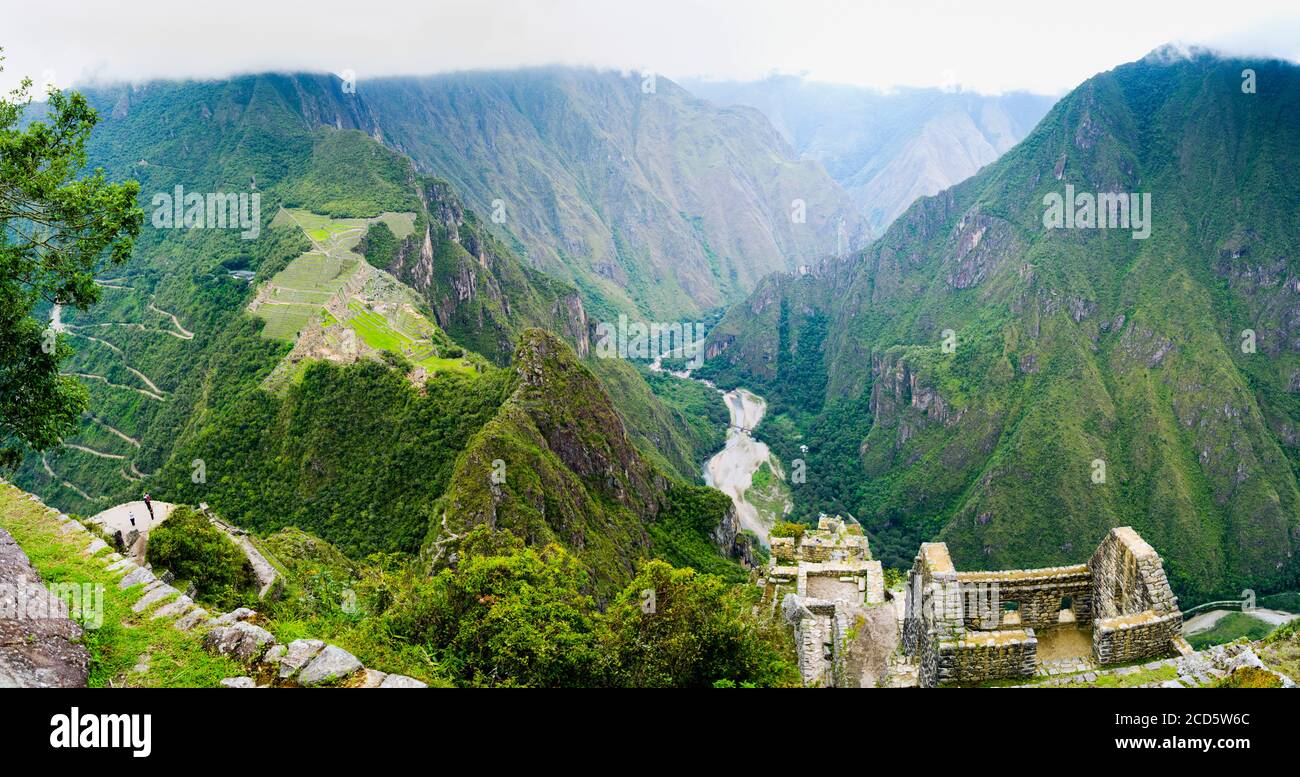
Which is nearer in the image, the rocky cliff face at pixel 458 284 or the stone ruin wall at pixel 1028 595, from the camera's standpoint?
the stone ruin wall at pixel 1028 595

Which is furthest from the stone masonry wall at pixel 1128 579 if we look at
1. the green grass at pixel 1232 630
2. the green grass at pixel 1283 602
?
the green grass at pixel 1283 602

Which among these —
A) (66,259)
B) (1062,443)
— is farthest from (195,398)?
(1062,443)

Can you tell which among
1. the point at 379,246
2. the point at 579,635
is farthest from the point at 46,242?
the point at 379,246

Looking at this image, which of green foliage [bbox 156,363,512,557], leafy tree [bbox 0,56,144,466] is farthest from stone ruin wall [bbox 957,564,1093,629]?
green foliage [bbox 156,363,512,557]

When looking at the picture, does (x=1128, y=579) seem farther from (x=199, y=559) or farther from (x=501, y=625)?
(x=199, y=559)

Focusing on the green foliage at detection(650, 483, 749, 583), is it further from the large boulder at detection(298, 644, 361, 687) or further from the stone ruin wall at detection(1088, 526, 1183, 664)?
the large boulder at detection(298, 644, 361, 687)

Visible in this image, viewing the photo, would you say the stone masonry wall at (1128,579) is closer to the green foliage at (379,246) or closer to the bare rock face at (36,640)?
the bare rock face at (36,640)
